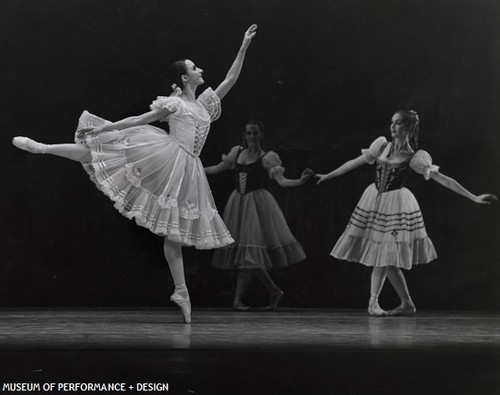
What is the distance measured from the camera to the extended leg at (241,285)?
6.36 metres

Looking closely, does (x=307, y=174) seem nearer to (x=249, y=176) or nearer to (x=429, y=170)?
(x=249, y=176)

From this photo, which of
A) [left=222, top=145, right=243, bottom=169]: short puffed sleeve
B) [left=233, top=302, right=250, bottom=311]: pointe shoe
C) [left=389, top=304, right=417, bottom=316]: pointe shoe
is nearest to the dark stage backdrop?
[left=222, top=145, right=243, bottom=169]: short puffed sleeve

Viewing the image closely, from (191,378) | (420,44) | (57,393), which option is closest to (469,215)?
(420,44)

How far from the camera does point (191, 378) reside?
4.79 meters

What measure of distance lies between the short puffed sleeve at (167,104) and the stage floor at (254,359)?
1367mm

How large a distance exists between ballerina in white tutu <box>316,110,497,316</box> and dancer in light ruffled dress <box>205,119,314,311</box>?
0.43 m

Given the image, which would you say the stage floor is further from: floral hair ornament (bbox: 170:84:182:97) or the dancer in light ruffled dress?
floral hair ornament (bbox: 170:84:182:97)

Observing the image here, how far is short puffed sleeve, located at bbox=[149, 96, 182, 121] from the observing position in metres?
5.61

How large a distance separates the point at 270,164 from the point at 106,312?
5.14 feet

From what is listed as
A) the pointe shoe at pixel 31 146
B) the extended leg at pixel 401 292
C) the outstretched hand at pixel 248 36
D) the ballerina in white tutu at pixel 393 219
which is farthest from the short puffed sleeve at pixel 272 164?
the pointe shoe at pixel 31 146

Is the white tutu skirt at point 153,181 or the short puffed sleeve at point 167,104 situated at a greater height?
the short puffed sleeve at point 167,104

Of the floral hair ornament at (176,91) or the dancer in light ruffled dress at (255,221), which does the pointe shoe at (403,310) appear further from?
the floral hair ornament at (176,91)

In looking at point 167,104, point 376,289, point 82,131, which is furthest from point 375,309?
point 82,131

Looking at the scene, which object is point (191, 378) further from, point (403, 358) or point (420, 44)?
point (420, 44)
